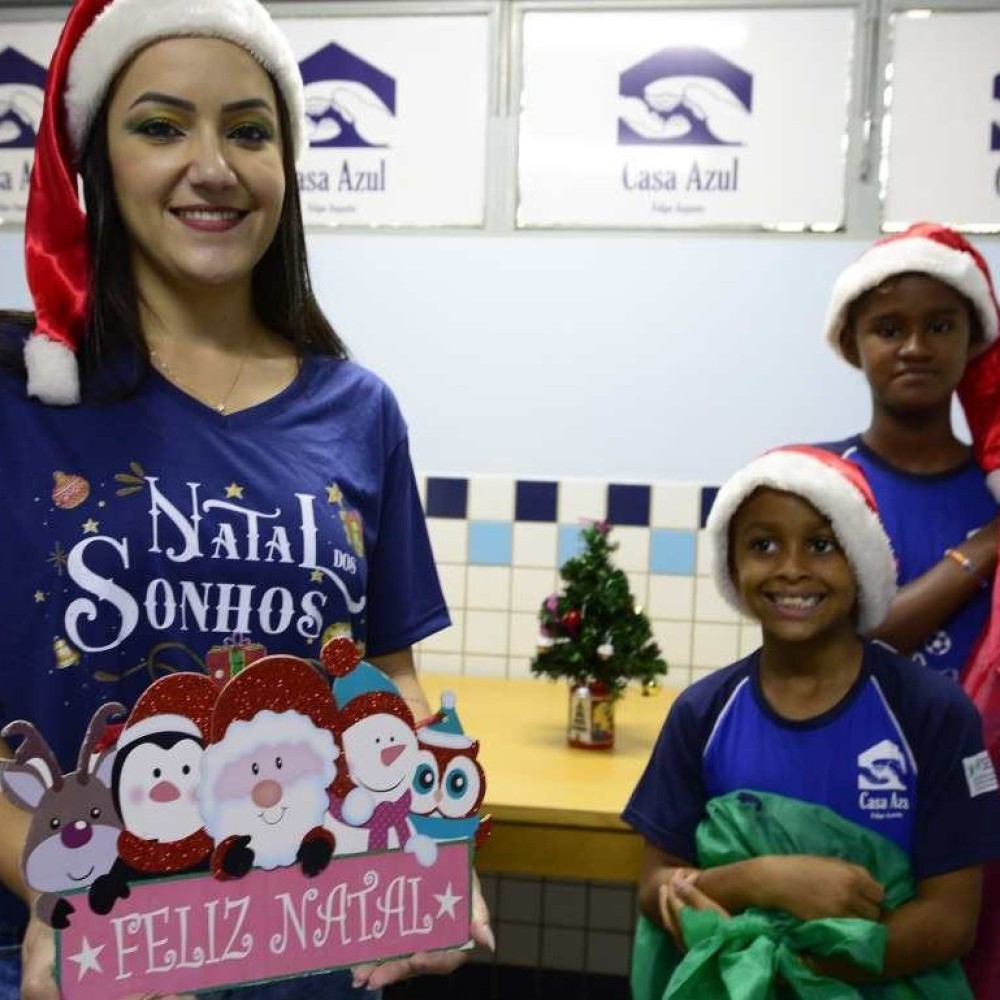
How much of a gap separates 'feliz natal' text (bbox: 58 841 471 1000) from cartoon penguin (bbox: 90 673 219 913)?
0.06 feet

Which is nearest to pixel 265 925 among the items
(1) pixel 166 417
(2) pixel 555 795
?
(1) pixel 166 417

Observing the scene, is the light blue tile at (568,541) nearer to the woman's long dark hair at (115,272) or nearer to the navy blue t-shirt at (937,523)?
the navy blue t-shirt at (937,523)

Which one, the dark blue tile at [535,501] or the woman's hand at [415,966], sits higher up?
the dark blue tile at [535,501]

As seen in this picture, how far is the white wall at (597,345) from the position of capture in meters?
2.47

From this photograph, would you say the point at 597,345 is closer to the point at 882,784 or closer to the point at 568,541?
the point at 568,541

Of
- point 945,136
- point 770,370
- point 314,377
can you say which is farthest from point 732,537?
point 945,136

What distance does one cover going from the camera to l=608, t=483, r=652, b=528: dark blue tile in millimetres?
2520

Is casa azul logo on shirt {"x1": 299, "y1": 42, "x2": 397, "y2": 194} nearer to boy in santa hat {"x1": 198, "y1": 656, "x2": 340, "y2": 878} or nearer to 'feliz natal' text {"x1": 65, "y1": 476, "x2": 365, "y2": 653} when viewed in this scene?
'feliz natal' text {"x1": 65, "y1": 476, "x2": 365, "y2": 653}

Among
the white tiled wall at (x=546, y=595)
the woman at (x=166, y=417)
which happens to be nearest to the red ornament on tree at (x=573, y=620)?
the white tiled wall at (x=546, y=595)

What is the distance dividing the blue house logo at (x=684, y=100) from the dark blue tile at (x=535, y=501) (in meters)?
0.84

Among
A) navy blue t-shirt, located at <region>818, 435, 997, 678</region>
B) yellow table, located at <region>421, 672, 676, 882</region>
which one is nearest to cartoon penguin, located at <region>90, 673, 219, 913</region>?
yellow table, located at <region>421, 672, 676, 882</region>

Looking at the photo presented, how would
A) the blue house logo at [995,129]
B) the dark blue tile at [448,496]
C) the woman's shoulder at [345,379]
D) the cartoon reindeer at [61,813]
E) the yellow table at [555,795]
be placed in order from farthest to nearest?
1. the dark blue tile at [448,496]
2. the blue house logo at [995,129]
3. the yellow table at [555,795]
4. the woman's shoulder at [345,379]
5. the cartoon reindeer at [61,813]

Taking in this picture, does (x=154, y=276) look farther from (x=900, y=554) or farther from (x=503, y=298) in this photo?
(x=503, y=298)

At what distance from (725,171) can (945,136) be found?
19.8 inches
